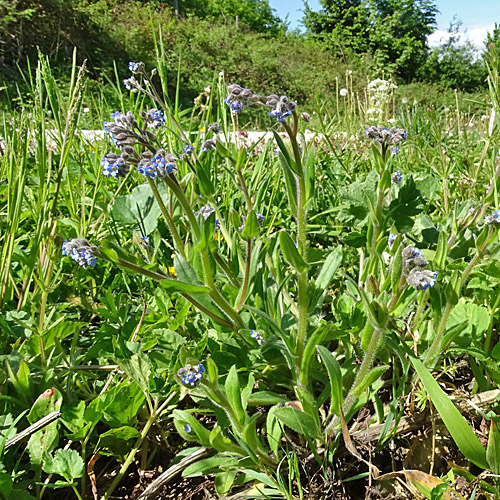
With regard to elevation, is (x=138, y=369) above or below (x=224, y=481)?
above

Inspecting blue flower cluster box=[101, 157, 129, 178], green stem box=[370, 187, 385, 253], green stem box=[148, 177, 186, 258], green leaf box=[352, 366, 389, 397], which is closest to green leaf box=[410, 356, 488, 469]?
green leaf box=[352, 366, 389, 397]

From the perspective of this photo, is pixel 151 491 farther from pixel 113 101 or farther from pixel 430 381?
pixel 113 101

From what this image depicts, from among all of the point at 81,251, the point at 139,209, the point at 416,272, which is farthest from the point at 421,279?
the point at 139,209

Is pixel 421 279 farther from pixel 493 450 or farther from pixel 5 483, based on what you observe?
pixel 5 483

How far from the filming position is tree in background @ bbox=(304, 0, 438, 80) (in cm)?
2936

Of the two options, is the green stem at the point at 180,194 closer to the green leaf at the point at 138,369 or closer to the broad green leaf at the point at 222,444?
the green leaf at the point at 138,369

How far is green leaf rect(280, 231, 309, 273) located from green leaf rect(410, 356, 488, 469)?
35 cm

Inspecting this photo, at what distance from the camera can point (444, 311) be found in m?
1.23

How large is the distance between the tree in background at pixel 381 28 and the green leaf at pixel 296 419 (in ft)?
97.4

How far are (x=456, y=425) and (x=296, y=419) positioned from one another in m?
0.33

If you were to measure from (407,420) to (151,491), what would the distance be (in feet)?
2.12

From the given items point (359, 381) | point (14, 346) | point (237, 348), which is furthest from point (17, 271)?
point (359, 381)

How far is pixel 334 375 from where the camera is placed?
1.08 metres

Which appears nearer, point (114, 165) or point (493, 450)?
point (493, 450)
